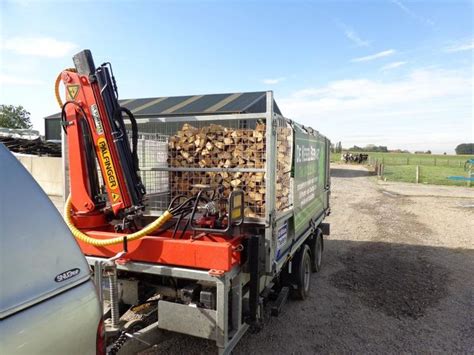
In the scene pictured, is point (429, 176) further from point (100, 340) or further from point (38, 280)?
point (38, 280)

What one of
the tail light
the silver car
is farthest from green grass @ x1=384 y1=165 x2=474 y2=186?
the silver car

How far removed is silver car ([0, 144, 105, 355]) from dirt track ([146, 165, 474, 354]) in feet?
7.80

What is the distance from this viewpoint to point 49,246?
1.60m

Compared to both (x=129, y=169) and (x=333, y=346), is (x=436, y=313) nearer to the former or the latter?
(x=333, y=346)

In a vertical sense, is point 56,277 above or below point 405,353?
above

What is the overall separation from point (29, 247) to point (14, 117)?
56067mm

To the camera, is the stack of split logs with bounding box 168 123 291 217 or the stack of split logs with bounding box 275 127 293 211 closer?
the stack of split logs with bounding box 275 127 293 211

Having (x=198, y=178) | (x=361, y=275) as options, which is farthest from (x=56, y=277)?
(x=361, y=275)

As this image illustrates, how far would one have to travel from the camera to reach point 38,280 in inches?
59.8

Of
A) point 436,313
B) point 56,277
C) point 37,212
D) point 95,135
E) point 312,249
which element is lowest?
point 436,313

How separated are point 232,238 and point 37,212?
6.38ft

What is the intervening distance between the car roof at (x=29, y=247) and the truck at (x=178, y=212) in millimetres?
1207

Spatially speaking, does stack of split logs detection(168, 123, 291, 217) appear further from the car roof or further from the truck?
the car roof

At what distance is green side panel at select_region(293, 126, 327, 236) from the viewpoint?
4.23m
